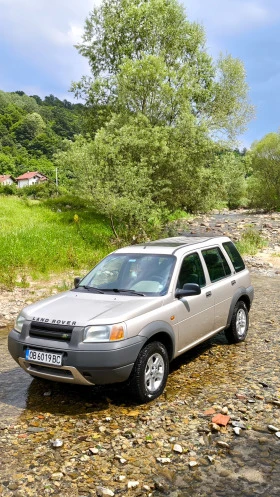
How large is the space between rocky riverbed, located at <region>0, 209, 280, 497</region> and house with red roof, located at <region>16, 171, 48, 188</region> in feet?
323

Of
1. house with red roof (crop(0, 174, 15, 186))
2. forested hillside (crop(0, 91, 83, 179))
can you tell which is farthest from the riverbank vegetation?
Result: forested hillside (crop(0, 91, 83, 179))

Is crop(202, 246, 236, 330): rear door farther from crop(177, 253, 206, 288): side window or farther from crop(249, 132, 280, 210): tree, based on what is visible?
crop(249, 132, 280, 210): tree

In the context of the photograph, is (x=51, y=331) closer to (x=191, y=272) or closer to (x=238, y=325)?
(x=191, y=272)

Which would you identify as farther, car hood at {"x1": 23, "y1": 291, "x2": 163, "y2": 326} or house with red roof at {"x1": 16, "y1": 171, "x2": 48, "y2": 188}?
house with red roof at {"x1": 16, "y1": 171, "x2": 48, "y2": 188}

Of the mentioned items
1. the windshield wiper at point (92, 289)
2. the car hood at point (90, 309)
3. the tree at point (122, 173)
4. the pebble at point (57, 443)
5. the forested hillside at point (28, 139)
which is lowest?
the pebble at point (57, 443)

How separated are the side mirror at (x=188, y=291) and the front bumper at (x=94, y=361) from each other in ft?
3.51

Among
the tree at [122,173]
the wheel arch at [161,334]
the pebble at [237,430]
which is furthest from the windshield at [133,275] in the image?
the tree at [122,173]

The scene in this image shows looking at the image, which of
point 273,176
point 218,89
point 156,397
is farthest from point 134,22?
point 273,176

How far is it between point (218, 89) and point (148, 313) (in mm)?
27914

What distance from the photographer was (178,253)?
22.1 ft

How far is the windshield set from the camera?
6.29 metres

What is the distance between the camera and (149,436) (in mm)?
4777

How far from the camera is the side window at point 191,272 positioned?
6573 millimetres

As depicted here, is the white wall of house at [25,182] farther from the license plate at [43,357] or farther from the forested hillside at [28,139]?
the license plate at [43,357]
